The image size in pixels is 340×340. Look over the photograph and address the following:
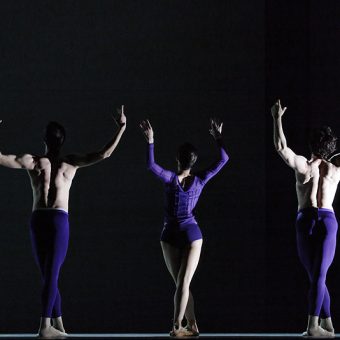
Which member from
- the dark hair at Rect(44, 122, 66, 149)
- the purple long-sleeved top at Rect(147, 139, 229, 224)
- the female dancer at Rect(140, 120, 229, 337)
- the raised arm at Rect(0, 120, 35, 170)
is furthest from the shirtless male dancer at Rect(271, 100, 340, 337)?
the raised arm at Rect(0, 120, 35, 170)

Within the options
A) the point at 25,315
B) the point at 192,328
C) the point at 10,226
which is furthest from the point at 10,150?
the point at 192,328

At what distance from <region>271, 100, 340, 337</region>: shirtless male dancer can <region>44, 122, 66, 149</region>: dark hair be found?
1581 millimetres

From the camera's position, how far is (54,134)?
244 inches

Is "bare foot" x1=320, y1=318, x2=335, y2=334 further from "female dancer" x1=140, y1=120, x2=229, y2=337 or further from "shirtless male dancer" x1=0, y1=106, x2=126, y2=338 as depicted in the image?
"shirtless male dancer" x1=0, y1=106, x2=126, y2=338

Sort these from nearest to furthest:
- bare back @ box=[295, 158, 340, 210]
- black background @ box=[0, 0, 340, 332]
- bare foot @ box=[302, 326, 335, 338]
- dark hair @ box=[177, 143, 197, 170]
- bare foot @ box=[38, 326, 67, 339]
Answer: bare foot @ box=[38, 326, 67, 339]
bare foot @ box=[302, 326, 335, 338]
bare back @ box=[295, 158, 340, 210]
dark hair @ box=[177, 143, 197, 170]
black background @ box=[0, 0, 340, 332]

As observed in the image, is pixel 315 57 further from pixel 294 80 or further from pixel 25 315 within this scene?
pixel 25 315

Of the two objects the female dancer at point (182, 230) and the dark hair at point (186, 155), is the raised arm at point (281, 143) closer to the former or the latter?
the female dancer at point (182, 230)

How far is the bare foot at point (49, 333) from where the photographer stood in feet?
19.6

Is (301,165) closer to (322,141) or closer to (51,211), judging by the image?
(322,141)

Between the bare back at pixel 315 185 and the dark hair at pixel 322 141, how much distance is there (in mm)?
84

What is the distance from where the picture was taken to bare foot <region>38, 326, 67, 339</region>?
19.6 feet

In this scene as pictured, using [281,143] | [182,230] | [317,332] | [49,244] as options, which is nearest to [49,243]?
[49,244]

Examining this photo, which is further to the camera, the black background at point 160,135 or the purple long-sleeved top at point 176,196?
the black background at point 160,135

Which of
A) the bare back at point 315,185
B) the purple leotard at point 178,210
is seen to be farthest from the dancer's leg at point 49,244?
the bare back at point 315,185
